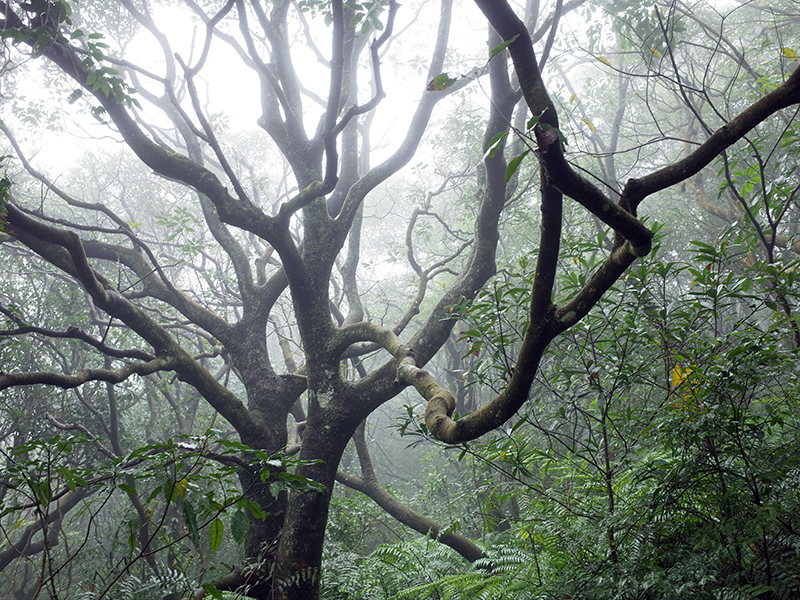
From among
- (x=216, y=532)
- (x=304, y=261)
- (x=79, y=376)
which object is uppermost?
(x=304, y=261)

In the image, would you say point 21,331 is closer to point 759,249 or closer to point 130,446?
point 130,446

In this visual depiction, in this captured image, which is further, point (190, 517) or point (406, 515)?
point (406, 515)

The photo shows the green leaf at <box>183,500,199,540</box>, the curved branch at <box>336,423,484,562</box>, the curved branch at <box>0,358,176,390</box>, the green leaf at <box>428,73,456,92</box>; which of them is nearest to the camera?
the green leaf at <box>428,73,456,92</box>

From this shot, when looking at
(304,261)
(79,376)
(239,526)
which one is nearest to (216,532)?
(239,526)

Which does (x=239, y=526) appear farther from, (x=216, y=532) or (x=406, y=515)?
(x=406, y=515)

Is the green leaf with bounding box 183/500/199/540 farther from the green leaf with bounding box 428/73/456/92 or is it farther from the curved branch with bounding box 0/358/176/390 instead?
the curved branch with bounding box 0/358/176/390

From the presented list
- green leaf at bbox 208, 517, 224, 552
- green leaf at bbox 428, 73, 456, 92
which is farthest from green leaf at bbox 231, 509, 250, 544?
green leaf at bbox 428, 73, 456, 92

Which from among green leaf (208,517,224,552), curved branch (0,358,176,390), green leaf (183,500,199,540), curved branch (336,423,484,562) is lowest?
green leaf (208,517,224,552)

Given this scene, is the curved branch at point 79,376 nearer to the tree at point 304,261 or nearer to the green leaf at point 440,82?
the tree at point 304,261

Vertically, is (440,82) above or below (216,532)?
above

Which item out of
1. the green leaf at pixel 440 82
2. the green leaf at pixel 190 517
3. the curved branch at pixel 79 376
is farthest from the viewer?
the curved branch at pixel 79 376

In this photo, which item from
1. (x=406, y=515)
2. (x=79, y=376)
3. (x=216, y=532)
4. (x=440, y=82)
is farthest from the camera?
(x=406, y=515)

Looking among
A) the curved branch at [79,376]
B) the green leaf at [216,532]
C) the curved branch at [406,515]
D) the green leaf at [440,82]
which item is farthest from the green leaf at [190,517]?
the curved branch at [406,515]

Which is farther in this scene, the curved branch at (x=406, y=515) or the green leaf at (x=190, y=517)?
the curved branch at (x=406, y=515)
